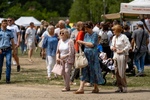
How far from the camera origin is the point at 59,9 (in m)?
138

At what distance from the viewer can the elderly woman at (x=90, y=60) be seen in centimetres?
1348

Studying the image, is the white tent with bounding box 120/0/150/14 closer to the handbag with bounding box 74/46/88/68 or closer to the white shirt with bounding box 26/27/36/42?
the handbag with bounding box 74/46/88/68

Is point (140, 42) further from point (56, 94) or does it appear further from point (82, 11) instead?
point (82, 11)

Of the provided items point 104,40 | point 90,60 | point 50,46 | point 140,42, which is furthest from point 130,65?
point 90,60

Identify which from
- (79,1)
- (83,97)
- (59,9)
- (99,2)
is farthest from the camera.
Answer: (59,9)

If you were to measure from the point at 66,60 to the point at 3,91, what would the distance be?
6.15 feet

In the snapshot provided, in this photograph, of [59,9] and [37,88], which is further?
[59,9]

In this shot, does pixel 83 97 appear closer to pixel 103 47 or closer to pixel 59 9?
pixel 103 47

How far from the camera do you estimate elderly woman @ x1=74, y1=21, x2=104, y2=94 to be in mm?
13477

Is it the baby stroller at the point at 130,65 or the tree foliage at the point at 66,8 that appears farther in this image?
the tree foliage at the point at 66,8

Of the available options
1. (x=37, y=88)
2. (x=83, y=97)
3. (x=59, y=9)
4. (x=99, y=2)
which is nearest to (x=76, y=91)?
(x=83, y=97)

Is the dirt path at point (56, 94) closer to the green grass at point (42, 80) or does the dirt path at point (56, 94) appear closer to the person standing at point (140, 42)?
the green grass at point (42, 80)

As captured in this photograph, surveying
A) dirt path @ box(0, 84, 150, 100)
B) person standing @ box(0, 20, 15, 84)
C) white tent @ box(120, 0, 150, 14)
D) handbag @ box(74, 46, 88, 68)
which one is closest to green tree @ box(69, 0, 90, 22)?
white tent @ box(120, 0, 150, 14)

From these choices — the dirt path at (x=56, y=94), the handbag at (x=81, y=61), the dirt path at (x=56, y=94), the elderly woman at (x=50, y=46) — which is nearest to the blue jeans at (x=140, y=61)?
the elderly woman at (x=50, y=46)
